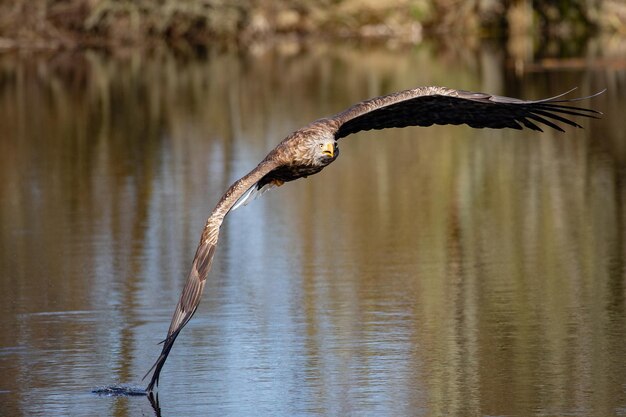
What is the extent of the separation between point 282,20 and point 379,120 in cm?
4326

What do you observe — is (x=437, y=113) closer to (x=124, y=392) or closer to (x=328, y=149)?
(x=328, y=149)

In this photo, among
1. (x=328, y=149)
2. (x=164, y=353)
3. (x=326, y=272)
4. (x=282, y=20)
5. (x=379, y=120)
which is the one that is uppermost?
(x=282, y=20)

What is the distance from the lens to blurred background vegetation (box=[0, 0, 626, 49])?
→ 47.6 meters

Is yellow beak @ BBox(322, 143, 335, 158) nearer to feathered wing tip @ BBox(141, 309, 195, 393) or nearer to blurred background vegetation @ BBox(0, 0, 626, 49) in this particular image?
feathered wing tip @ BBox(141, 309, 195, 393)

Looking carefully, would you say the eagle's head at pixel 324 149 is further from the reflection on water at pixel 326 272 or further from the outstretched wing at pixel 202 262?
the reflection on water at pixel 326 272

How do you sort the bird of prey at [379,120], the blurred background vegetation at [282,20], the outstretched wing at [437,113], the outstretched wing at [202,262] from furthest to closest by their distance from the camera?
the blurred background vegetation at [282,20]
the outstretched wing at [437,113]
the bird of prey at [379,120]
the outstretched wing at [202,262]

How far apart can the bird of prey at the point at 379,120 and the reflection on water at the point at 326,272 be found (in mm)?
990

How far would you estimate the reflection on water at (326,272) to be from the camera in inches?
361

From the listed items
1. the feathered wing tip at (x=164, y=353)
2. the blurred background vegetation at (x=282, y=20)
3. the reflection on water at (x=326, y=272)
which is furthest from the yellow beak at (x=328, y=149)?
the blurred background vegetation at (x=282, y=20)

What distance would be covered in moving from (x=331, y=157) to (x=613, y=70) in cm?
2445

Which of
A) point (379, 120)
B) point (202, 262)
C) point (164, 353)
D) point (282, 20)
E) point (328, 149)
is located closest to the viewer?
point (164, 353)

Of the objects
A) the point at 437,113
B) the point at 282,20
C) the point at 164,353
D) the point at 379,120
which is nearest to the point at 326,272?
the point at 379,120

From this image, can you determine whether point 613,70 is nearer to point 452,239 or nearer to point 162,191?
point 162,191

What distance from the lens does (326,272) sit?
42.5 ft
